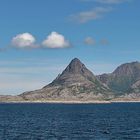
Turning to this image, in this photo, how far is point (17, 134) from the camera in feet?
442

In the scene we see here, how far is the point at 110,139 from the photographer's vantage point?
119 m

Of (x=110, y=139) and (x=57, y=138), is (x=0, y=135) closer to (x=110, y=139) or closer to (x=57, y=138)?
(x=57, y=138)

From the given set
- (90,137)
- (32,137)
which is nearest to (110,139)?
(90,137)

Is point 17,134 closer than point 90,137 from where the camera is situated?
No

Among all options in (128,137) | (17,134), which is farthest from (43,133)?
(128,137)

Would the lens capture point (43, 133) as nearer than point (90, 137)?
No

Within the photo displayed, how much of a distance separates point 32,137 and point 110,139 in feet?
75.4

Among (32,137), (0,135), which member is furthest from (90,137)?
(0,135)

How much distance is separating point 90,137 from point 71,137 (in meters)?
5.58

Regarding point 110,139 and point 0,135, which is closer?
point 110,139

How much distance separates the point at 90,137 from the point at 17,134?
80.7 feet

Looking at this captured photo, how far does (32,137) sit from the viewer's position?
125062 mm

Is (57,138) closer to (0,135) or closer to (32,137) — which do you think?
(32,137)

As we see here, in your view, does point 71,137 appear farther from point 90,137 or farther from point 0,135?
point 0,135
